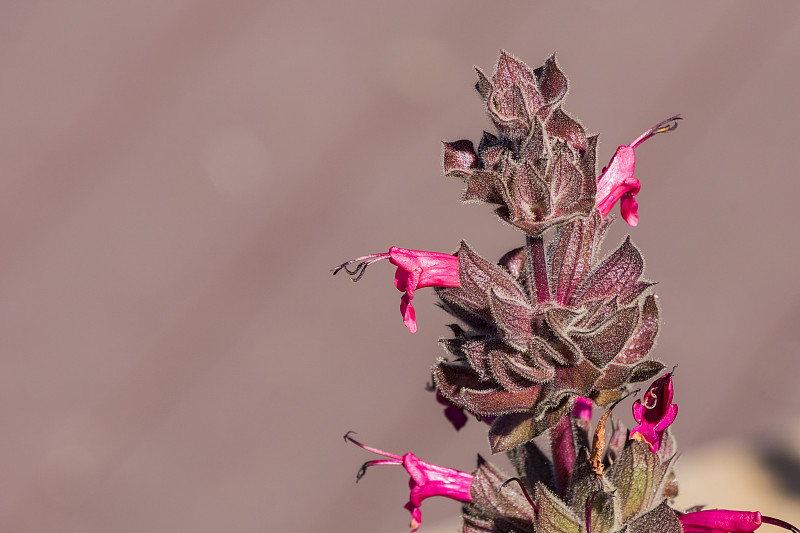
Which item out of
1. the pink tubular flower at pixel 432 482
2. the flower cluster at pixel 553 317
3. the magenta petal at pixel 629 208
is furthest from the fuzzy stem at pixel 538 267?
the pink tubular flower at pixel 432 482

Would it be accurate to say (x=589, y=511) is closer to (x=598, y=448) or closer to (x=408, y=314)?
(x=598, y=448)

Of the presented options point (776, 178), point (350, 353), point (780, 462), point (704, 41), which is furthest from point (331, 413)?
point (704, 41)

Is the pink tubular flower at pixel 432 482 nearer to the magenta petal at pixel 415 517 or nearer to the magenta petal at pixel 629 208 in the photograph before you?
the magenta petal at pixel 415 517

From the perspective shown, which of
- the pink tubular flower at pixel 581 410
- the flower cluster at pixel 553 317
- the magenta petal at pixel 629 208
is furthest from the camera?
the pink tubular flower at pixel 581 410

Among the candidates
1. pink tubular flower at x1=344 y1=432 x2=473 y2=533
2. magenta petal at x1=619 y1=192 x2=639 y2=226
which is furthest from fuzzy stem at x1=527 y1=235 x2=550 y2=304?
pink tubular flower at x1=344 y1=432 x2=473 y2=533

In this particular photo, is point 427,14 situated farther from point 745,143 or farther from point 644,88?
point 745,143

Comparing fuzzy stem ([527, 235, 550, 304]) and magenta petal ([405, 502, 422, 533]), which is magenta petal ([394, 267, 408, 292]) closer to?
fuzzy stem ([527, 235, 550, 304])
